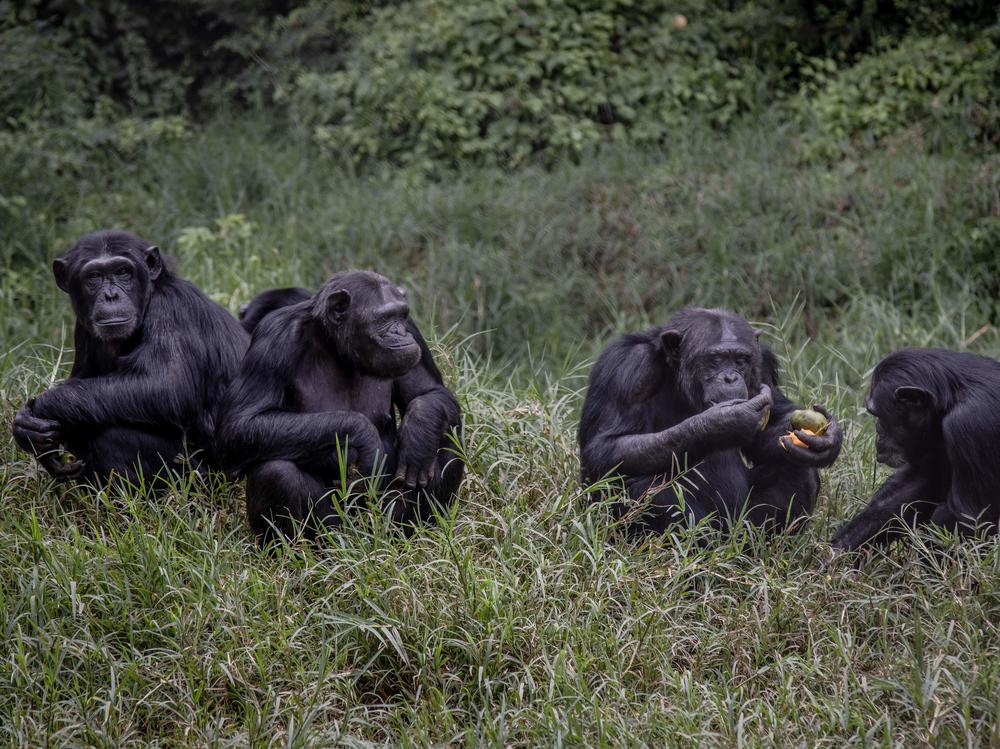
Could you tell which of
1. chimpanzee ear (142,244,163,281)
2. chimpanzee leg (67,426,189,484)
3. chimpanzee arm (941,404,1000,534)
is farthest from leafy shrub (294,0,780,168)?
chimpanzee arm (941,404,1000,534)

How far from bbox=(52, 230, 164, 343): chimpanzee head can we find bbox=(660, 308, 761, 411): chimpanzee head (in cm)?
239

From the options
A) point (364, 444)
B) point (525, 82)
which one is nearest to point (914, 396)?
point (364, 444)

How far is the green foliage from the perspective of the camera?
416 inches

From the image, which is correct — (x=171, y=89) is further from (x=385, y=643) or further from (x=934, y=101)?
(x=385, y=643)

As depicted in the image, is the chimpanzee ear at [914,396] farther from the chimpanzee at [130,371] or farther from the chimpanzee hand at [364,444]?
the chimpanzee at [130,371]

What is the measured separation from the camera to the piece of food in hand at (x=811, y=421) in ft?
17.7

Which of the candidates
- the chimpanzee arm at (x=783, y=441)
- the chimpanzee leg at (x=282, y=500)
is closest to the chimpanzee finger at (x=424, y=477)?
the chimpanzee leg at (x=282, y=500)

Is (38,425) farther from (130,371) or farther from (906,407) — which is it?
(906,407)

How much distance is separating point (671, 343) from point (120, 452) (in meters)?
2.51

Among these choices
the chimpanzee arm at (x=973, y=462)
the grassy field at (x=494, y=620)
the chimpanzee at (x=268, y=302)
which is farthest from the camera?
the chimpanzee at (x=268, y=302)

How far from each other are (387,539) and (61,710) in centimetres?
145

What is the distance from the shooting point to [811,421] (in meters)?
5.41

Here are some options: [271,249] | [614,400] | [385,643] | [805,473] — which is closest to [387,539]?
[385,643]

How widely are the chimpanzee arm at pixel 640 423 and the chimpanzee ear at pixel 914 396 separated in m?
0.55
